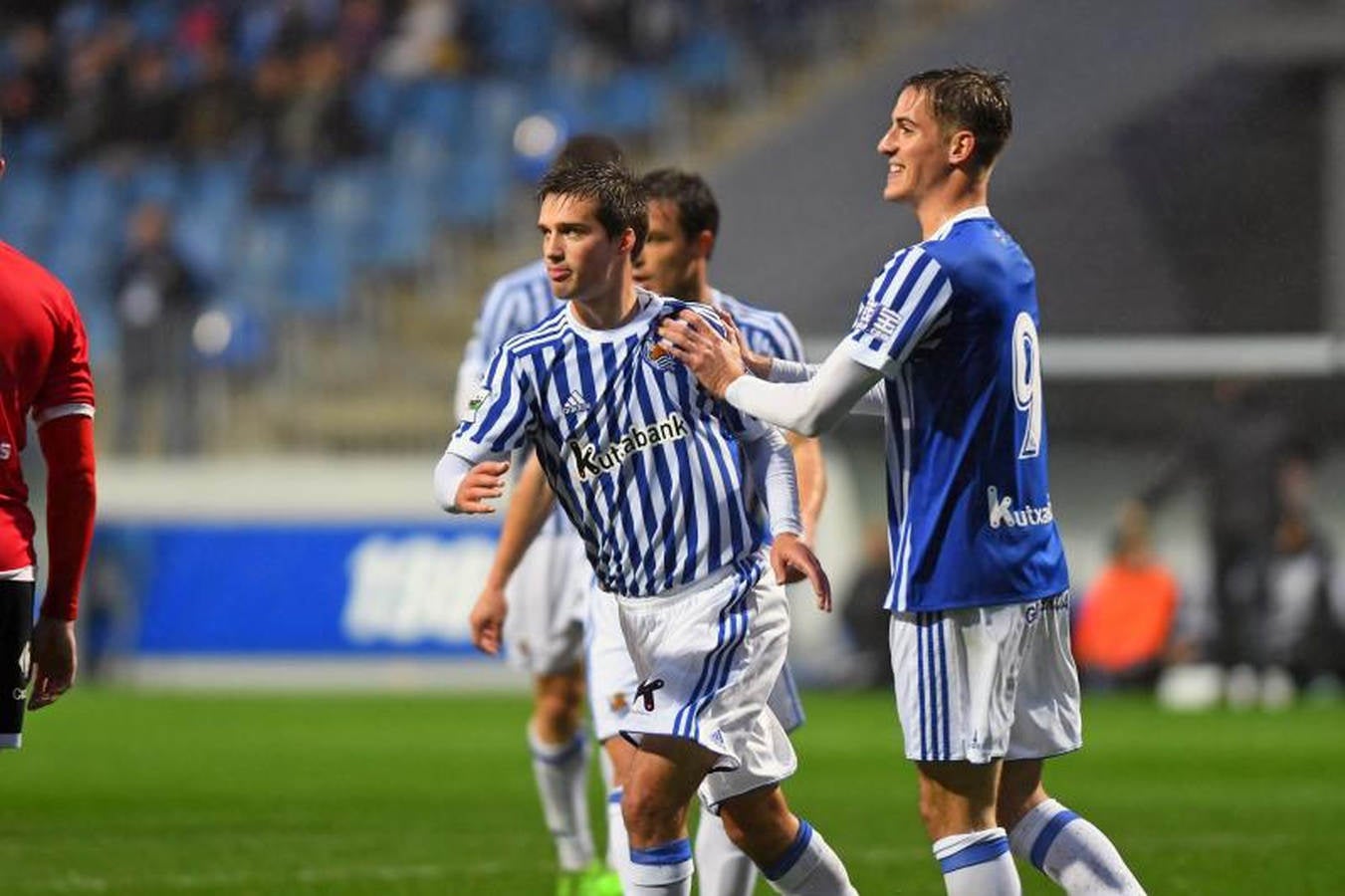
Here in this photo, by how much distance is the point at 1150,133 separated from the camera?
76.2ft

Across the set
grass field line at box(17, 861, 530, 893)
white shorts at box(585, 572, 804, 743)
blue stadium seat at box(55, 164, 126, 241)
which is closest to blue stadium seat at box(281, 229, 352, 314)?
blue stadium seat at box(55, 164, 126, 241)

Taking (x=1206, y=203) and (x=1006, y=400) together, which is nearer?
(x=1006, y=400)

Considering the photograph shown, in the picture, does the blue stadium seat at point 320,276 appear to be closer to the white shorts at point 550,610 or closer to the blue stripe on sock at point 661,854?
the white shorts at point 550,610

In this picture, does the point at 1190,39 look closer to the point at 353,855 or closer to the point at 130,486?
the point at 130,486

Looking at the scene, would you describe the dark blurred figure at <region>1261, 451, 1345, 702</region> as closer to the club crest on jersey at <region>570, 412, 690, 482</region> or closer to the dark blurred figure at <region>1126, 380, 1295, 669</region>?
the dark blurred figure at <region>1126, 380, 1295, 669</region>

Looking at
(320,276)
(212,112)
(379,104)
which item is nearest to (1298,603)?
(320,276)

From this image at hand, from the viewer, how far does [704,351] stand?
18.5 ft

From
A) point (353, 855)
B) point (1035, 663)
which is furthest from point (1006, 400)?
point (353, 855)

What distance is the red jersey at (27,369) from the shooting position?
5109 millimetres

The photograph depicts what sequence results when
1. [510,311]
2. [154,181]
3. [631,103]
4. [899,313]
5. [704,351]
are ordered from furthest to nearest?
[154,181] < [631,103] < [510,311] < [704,351] < [899,313]

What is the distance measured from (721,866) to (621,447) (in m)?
1.28

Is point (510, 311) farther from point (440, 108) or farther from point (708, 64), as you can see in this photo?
point (440, 108)

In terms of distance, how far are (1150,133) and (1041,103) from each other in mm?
1038

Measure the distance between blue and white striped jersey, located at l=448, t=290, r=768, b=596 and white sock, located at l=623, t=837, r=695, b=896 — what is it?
1.86 ft
